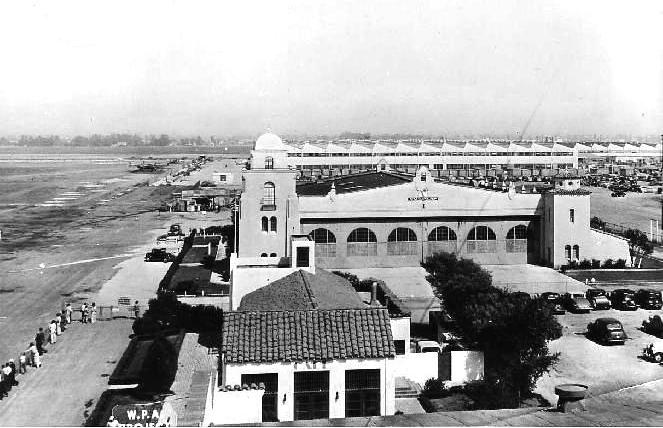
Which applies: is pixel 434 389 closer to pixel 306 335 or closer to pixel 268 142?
pixel 306 335

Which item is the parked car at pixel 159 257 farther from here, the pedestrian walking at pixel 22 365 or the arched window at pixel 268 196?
the pedestrian walking at pixel 22 365

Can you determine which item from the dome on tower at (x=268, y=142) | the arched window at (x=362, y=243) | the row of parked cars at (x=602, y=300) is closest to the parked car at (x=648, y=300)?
the row of parked cars at (x=602, y=300)

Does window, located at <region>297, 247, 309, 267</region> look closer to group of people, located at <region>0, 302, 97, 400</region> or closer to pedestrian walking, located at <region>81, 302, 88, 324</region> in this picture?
group of people, located at <region>0, 302, 97, 400</region>

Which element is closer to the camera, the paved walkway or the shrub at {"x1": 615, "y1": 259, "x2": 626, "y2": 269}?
the paved walkway

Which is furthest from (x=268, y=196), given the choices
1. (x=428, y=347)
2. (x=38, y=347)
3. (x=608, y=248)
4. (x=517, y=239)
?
(x=608, y=248)

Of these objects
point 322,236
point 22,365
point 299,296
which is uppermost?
point 322,236

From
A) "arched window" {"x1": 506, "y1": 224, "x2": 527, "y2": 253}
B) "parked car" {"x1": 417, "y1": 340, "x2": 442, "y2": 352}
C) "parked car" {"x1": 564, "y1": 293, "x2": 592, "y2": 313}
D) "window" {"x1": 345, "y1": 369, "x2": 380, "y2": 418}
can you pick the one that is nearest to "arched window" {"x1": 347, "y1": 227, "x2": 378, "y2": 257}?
"arched window" {"x1": 506, "y1": 224, "x2": 527, "y2": 253}
